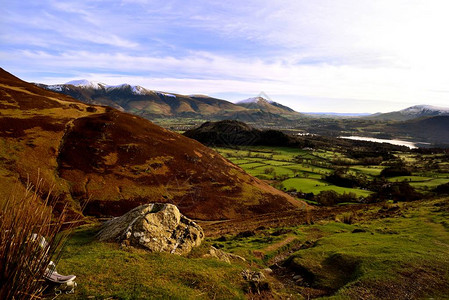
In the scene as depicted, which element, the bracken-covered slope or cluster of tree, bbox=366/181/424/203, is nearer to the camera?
the bracken-covered slope

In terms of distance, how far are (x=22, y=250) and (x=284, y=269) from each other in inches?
935

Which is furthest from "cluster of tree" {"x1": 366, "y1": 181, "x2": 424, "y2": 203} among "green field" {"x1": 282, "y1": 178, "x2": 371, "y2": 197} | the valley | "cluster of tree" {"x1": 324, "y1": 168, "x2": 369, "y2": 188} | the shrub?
the shrub

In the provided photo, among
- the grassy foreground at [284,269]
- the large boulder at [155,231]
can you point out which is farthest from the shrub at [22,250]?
the large boulder at [155,231]

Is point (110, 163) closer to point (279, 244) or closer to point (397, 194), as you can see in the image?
point (279, 244)

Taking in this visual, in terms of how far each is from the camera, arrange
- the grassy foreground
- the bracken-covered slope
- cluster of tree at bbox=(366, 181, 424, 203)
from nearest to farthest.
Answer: the grassy foreground → the bracken-covered slope → cluster of tree at bbox=(366, 181, 424, 203)

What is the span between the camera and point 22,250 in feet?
17.2

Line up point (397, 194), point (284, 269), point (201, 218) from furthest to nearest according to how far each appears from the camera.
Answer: point (397, 194)
point (201, 218)
point (284, 269)

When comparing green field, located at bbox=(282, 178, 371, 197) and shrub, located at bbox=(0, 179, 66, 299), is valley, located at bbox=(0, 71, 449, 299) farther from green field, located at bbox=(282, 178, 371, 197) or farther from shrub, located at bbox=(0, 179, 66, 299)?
green field, located at bbox=(282, 178, 371, 197)

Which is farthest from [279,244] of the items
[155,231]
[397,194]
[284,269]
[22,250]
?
[397,194]

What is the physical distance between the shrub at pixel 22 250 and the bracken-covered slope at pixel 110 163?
3659 cm

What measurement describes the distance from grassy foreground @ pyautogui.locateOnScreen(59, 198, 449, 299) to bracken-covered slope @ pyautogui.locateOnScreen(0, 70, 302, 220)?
17961 millimetres

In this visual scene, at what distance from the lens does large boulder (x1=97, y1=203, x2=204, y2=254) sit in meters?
20.5

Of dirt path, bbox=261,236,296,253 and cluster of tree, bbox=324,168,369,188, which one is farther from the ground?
dirt path, bbox=261,236,296,253

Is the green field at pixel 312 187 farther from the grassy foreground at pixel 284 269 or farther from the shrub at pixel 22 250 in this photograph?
the shrub at pixel 22 250
